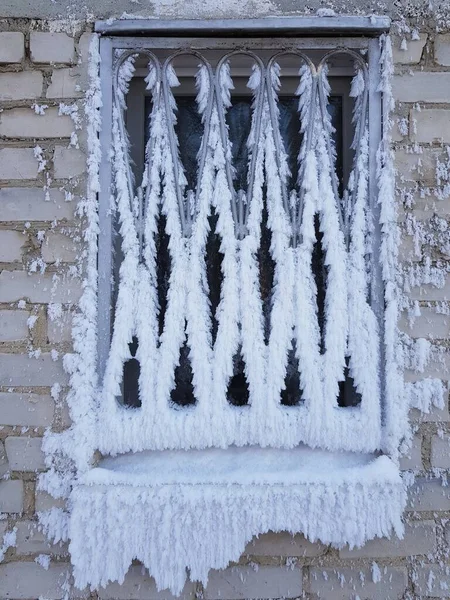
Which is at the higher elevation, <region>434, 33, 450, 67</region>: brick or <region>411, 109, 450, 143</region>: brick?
<region>434, 33, 450, 67</region>: brick

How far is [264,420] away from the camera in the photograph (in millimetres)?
1655

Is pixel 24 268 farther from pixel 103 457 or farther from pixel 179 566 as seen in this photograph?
pixel 179 566

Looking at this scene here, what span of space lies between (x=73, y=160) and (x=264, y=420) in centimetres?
107

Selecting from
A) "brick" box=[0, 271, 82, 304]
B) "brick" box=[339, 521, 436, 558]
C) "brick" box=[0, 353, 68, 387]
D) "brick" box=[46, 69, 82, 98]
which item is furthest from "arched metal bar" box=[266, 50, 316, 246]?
"brick" box=[339, 521, 436, 558]

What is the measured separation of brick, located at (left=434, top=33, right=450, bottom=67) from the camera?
1.72 meters

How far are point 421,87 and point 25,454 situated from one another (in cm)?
179

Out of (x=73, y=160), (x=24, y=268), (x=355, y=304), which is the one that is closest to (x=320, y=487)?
(x=355, y=304)

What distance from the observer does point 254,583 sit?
1659mm

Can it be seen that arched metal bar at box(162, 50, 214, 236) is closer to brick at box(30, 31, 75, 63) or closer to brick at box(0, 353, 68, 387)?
brick at box(30, 31, 75, 63)

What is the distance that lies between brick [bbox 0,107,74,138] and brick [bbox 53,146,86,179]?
2.4 inches

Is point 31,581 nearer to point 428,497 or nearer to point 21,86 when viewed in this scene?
point 428,497

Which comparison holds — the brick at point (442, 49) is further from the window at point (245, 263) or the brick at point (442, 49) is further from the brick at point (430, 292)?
the brick at point (430, 292)

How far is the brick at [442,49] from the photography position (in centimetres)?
172

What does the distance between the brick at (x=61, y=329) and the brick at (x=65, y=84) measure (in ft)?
2.40
